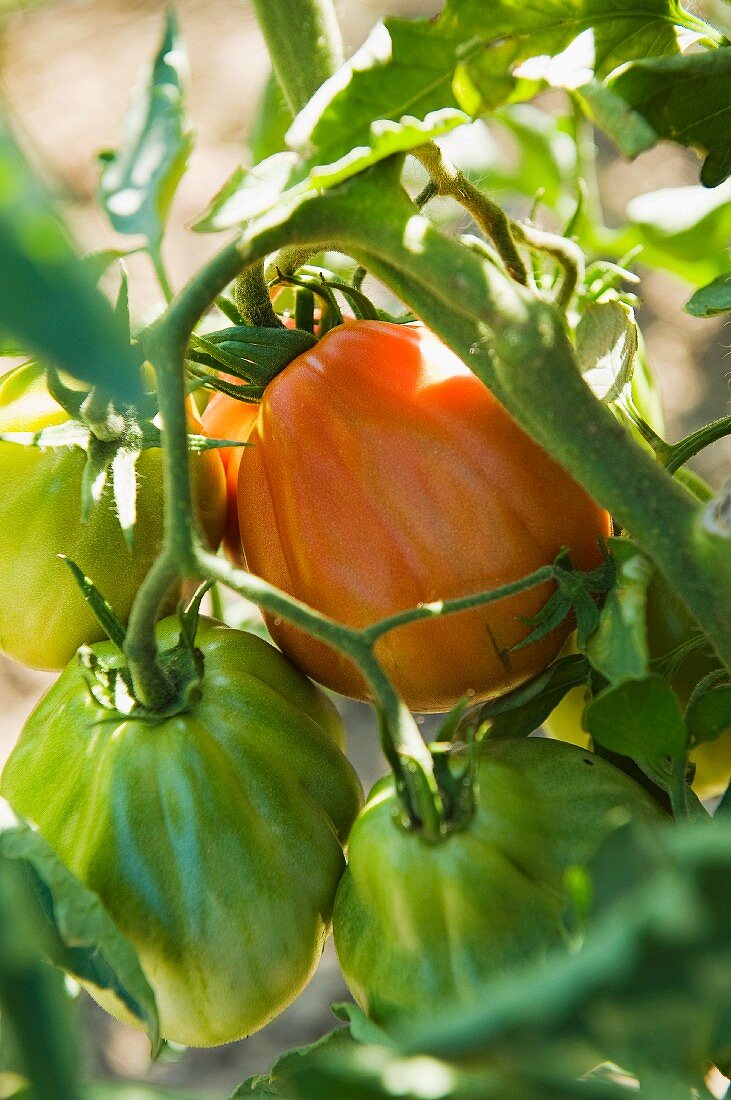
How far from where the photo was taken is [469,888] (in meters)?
0.31

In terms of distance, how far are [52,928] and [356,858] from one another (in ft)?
0.31

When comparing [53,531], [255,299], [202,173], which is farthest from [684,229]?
[202,173]

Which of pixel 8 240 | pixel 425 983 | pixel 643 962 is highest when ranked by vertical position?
pixel 8 240

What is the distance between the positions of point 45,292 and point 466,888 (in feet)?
0.68

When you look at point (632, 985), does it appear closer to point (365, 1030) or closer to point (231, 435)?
point (365, 1030)

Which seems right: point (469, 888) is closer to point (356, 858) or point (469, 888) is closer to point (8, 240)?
point (356, 858)

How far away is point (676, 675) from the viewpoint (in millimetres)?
427

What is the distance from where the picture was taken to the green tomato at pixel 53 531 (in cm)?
43

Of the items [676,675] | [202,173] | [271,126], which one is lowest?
[202,173]

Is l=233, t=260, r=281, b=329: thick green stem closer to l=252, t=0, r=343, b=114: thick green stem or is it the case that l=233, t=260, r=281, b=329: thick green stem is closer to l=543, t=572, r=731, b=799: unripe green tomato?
l=252, t=0, r=343, b=114: thick green stem

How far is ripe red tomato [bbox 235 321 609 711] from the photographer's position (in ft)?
1.31

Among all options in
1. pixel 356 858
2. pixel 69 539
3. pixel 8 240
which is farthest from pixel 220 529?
pixel 8 240

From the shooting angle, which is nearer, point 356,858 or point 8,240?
point 8,240

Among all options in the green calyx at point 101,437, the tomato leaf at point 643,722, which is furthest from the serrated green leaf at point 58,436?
the tomato leaf at point 643,722
